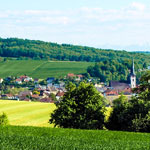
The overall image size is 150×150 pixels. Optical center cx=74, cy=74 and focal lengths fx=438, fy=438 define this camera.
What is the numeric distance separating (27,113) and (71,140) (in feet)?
113

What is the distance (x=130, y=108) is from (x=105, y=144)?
42.1 ft

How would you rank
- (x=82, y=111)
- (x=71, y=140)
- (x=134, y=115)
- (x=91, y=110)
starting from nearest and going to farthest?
(x=71, y=140), (x=134, y=115), (x=91, y=110), (x=82, y=111)

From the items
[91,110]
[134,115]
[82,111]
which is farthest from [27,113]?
[134,115]

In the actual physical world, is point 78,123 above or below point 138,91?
below

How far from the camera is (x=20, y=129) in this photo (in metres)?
31.6

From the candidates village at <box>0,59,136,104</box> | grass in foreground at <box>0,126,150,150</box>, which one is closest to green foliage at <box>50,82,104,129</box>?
grass in foreground at <box>0,126,150,150</box>

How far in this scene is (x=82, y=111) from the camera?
129 feet

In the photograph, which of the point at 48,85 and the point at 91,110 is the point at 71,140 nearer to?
the point at 91,110

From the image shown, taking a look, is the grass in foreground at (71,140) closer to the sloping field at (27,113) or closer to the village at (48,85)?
the sloping field at (27,113)

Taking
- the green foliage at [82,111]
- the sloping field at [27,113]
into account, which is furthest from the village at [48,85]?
the green foliage at [82,111]

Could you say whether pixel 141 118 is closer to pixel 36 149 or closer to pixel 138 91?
pixel 138 91

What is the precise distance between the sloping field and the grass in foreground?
17.7 meters

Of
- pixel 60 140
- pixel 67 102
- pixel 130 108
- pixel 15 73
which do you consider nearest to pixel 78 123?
pixel 67 102

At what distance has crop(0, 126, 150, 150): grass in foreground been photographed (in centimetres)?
2268
